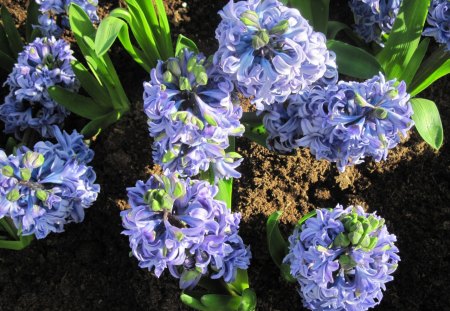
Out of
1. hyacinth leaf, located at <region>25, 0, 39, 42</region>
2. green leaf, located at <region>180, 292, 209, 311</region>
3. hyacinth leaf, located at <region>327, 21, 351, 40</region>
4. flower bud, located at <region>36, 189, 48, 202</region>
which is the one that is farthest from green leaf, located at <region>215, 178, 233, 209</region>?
hyacinth leaf, located at <region>25, 0, 39, 42</region>

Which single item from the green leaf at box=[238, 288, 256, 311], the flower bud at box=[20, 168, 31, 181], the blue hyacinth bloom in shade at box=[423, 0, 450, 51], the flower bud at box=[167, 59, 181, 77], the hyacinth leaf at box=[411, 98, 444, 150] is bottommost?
the green leaf at box=[238, 288, 256, 311]

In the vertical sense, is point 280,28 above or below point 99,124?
above

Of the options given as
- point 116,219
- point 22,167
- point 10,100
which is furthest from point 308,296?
point 10,100

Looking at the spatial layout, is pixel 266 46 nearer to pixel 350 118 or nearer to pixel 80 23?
pixel 350 118

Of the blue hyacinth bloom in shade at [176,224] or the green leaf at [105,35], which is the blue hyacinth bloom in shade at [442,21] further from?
the green leaf at [105,35]

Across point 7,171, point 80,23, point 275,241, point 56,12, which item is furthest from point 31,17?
point 275,241

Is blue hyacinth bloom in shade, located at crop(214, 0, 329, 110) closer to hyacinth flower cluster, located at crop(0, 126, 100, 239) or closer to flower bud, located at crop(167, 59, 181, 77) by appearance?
flower bud, located at crop(167, 59, 181, 77)
